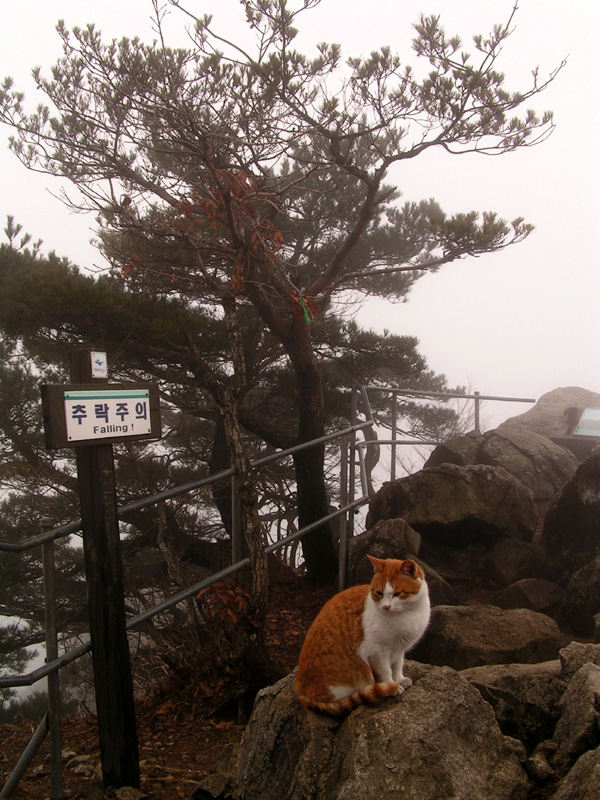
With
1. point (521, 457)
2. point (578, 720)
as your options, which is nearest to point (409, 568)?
point (578, 720)

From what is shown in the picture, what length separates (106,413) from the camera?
8.18 ft

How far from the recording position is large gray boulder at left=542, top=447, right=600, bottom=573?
14.3 ft

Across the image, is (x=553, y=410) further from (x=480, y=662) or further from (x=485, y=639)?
(x=480, y=662)

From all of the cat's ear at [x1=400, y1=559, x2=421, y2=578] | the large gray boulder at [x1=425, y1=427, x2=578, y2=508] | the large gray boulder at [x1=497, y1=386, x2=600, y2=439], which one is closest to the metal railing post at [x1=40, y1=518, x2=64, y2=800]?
the cat's ear at [x1=400, y1=559, x2=421, y2=578]

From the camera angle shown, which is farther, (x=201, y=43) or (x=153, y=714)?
(x=201, y=43)

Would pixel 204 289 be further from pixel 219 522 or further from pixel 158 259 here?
pixel 219 522

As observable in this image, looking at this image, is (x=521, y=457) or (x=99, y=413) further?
(x=521, y=457)

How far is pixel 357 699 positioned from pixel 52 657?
116 cm

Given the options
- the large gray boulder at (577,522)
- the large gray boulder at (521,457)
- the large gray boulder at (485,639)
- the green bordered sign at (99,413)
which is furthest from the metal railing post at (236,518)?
the large gray boulder at (521,457)

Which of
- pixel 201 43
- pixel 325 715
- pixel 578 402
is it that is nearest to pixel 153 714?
pixel 325 715

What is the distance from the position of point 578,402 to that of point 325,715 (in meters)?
7.64

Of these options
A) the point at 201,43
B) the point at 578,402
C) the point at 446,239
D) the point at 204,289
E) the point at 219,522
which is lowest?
the point at 219,522

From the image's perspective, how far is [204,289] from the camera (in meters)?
6.36

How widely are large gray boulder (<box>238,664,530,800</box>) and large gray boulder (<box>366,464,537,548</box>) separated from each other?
2.67 meters
